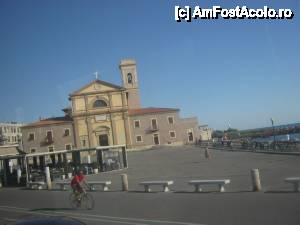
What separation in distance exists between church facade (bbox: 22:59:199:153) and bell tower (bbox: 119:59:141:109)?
7.37 m

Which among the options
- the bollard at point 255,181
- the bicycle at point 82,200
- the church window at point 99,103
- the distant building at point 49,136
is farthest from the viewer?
the distant building at point 49,136

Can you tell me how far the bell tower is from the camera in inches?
2945

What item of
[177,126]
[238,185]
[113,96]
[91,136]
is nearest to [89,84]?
[113,96]

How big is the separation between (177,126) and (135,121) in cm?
704

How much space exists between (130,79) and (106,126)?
13377mm

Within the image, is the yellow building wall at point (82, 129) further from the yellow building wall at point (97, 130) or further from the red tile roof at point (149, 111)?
the red tile roof at point (149, 111)

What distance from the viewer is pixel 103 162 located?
3481 centimetres

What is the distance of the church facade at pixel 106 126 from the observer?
65750 millimetres

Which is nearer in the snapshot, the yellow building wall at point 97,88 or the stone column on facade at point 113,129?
the yellow building wall at point 97,88

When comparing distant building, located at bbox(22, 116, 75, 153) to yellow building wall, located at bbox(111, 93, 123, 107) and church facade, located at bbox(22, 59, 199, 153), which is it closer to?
church facade, located at bbox(22, 59, 199, 153)

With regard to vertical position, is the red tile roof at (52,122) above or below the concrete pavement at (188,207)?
above

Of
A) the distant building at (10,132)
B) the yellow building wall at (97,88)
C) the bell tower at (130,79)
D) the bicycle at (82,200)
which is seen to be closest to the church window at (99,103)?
the yellow building wall at (97,88)

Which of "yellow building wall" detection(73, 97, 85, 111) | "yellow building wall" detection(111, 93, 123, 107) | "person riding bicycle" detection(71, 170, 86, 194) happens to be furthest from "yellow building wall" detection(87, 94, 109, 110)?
"person riding bicycle" detection(71, 170, 86, 194)

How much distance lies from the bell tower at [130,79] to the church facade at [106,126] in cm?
737
